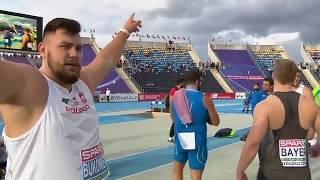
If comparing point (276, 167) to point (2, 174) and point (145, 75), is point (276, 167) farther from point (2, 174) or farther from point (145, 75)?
point (145, 75)

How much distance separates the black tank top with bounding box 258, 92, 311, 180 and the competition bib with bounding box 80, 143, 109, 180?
1619 millimetres

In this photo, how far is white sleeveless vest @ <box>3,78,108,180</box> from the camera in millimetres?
2172

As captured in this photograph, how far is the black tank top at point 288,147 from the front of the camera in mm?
3543

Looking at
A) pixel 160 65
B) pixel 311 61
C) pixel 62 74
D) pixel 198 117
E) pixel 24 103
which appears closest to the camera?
pixel 24 103

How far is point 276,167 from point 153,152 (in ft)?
22.0

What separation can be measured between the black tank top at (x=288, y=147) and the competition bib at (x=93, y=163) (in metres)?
1.62

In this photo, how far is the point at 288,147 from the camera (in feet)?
11.6

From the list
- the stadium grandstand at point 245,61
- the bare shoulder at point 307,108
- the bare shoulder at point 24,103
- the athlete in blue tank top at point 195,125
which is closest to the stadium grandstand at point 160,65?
the stadium grandstand at point 245,61

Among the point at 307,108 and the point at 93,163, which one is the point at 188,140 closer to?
the point at 307,108

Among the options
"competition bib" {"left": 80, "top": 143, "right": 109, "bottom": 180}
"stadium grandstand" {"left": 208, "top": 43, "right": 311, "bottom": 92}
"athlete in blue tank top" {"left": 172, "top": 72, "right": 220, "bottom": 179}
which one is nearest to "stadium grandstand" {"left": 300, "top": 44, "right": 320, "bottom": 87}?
"stadium grandstand" {"left": 208, "top": 43, "right": 311, "bottom": 92}

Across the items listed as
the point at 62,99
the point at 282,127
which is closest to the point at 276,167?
the point at 282,127

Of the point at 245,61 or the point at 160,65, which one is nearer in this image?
the point at 160,65

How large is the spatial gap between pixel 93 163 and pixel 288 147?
1813mm

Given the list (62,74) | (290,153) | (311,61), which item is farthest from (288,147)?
(311,61)
